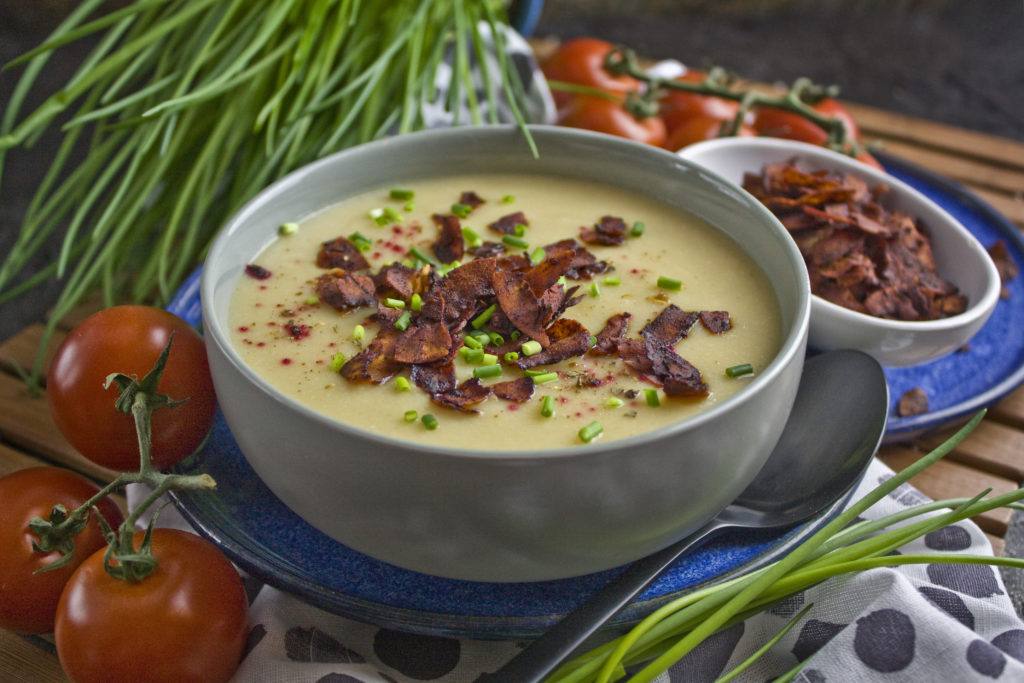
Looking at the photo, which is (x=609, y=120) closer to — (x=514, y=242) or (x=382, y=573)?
(x=514, y=242)

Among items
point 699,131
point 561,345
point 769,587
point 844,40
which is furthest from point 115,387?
point 844,40

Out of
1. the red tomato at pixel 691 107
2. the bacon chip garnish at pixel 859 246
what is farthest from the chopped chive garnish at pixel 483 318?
the red tomato at pixel 691 107

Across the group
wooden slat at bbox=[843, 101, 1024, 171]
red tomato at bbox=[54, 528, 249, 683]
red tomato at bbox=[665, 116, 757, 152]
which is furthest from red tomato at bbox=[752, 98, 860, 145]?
red tomato at bbox=[54, 528, 249, 683]

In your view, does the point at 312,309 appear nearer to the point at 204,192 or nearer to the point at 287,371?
the point at 287,371

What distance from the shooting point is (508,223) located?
1.39 meters

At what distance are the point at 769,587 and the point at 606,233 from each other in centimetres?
56

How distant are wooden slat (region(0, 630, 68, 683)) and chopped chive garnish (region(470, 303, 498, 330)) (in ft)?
2.00

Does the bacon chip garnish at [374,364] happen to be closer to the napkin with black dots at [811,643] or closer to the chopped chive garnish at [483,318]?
the chopped chive garnish at [483,318]

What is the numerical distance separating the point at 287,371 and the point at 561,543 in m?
0.39

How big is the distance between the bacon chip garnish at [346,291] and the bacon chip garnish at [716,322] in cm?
42

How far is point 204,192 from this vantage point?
5.14 ft

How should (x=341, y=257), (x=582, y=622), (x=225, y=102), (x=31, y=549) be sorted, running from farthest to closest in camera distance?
(x=225, y=102) < (x=341, y=257) < (x=31, y=549) < (x=582, y=622)

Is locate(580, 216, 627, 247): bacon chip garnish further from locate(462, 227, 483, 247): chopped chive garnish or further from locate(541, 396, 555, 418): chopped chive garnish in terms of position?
locate(541, 396, 555, 418): chopped chive garnish

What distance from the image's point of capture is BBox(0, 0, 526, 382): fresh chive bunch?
1.50 meters
